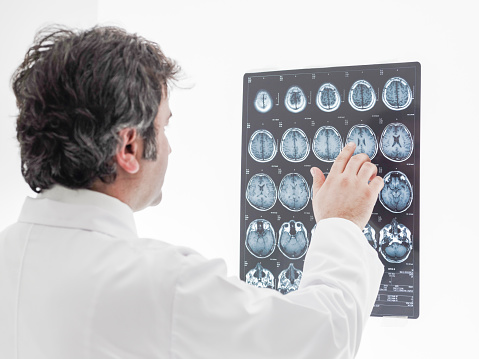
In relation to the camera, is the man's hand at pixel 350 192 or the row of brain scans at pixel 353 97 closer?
the man's hand at pixel 350 192

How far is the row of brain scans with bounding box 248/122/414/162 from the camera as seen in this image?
1.65m

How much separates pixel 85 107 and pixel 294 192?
0.85 meters

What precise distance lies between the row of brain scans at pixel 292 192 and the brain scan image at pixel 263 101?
0.67 ft

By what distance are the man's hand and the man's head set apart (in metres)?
0.44

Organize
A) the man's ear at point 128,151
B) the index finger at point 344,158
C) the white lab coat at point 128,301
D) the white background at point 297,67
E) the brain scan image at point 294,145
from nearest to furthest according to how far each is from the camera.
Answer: the white lab coat at point 128,301
the man's ear at point 128,151
the index finger at point 344,158
the white background at point 297,67
the brain scan image at point 294,145

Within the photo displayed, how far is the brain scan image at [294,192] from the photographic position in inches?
69.4

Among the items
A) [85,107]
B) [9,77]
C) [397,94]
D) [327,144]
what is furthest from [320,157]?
[9,77]

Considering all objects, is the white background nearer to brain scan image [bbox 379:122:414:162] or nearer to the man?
brain scan image [bbox 379:122:414:162]

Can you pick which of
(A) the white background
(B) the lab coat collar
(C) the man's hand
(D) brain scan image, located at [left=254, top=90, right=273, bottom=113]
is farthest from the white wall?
(C) the man's hand

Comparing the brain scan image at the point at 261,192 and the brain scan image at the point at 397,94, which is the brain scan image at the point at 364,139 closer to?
the brain scan image at the point at 397,94

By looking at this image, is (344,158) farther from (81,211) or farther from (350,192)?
(81,211)

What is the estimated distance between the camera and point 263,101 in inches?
71.0

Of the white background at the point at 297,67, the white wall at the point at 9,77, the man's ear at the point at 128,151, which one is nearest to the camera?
the man's ear at the point at 128,151

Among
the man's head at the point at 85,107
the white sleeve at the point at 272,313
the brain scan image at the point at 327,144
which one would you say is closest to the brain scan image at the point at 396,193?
the brain scan image at the point at 327,144
